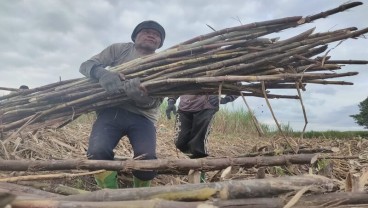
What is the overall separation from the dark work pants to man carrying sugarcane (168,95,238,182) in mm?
1473

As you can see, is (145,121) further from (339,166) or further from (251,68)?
(339,166)

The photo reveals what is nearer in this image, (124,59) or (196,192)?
(196,192)

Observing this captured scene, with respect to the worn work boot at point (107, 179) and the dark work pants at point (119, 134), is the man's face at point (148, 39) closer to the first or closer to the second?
the dark work pants at point (119, 134)

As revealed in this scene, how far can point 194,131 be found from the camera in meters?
5.10

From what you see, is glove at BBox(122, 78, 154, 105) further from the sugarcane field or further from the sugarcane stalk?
the sugarcane stalk

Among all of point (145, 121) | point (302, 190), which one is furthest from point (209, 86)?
point (302, 190)

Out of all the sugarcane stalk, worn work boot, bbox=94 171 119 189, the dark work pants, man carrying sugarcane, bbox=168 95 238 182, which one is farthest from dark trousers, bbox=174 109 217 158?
the sugarcane stalk

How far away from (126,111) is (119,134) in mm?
215

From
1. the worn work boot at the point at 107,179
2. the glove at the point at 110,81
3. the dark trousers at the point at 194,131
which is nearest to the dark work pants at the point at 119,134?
the worn work boot at the point at 107,179

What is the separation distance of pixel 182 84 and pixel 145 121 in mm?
763

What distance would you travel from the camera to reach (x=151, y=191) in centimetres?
152

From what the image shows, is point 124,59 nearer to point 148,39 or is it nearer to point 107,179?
point 148,39

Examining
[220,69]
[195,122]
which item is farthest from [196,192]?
[195,122]

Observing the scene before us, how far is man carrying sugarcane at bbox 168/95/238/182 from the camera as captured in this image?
4.98 m
